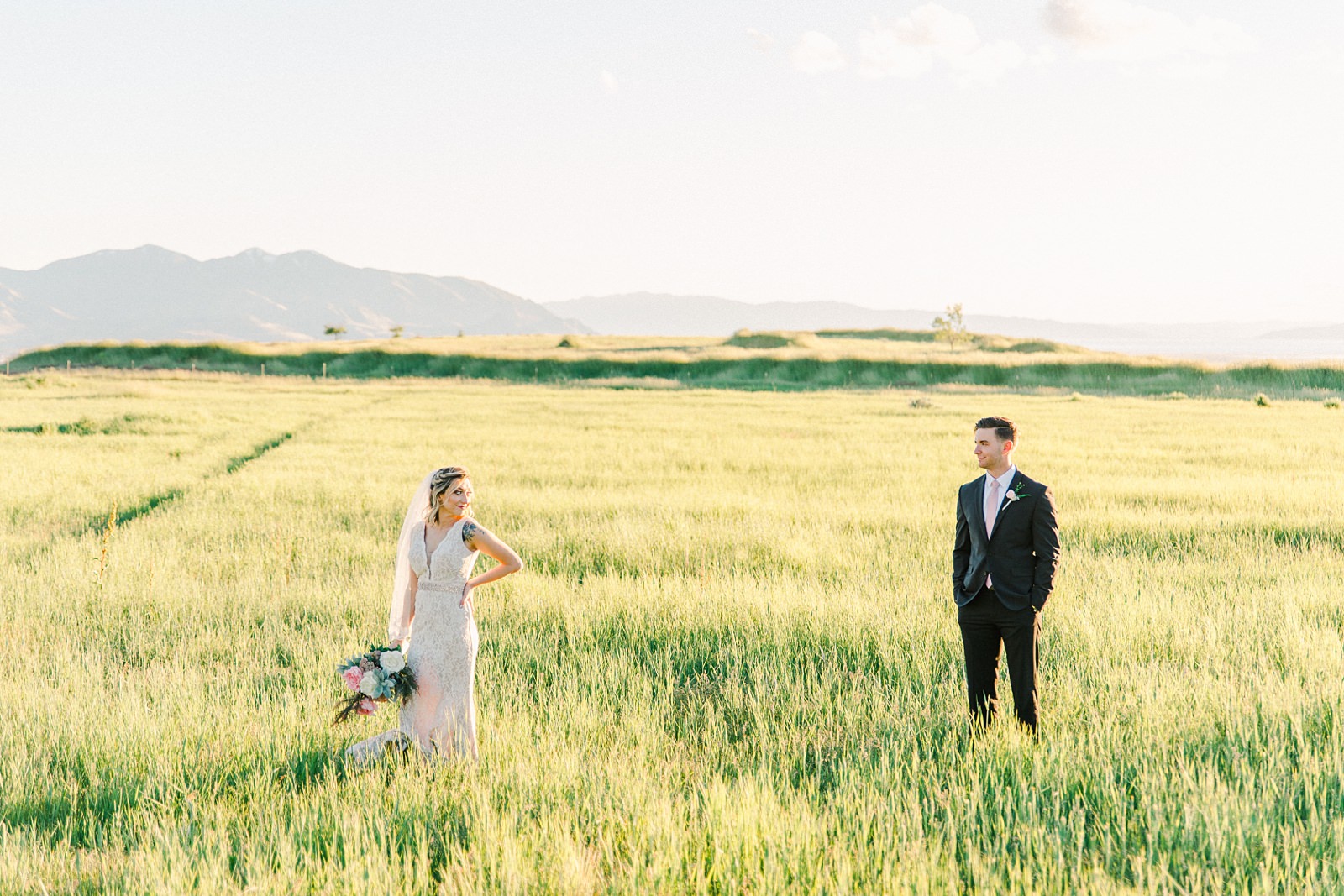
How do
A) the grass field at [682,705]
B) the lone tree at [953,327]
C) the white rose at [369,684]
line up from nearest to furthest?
the grass field at [682,705] < the white rose at [369,684] < the lone tree at [953,327]

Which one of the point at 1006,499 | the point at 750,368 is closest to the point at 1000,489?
the point at 1006,499

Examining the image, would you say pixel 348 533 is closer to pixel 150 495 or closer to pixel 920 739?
pixel 150 495

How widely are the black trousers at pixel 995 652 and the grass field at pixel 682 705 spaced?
0.19 meters

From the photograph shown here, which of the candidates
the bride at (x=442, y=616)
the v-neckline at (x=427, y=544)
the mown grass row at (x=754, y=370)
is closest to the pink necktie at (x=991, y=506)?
the bride at (x=442, y=616)

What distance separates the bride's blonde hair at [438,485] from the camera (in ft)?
16.3

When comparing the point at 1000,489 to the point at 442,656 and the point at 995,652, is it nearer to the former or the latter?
the point at 995,652

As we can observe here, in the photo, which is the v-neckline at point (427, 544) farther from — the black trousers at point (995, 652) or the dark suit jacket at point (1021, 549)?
the black trousers at point (995, 652)

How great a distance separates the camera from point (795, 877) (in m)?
3.73

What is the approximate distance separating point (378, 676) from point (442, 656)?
0.36 m

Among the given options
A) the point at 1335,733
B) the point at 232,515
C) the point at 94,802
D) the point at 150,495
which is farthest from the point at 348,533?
the point at 1335,733

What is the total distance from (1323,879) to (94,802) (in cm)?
607

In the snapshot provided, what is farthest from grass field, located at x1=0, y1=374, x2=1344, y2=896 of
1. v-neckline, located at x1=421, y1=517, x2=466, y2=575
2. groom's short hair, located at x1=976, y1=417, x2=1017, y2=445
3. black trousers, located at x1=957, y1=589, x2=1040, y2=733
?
groom's short hair, located at x1=976, y1=417, x2=1017, y2=445

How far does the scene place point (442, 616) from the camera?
498cm

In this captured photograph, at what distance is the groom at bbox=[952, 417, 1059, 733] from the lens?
499 centimetres
